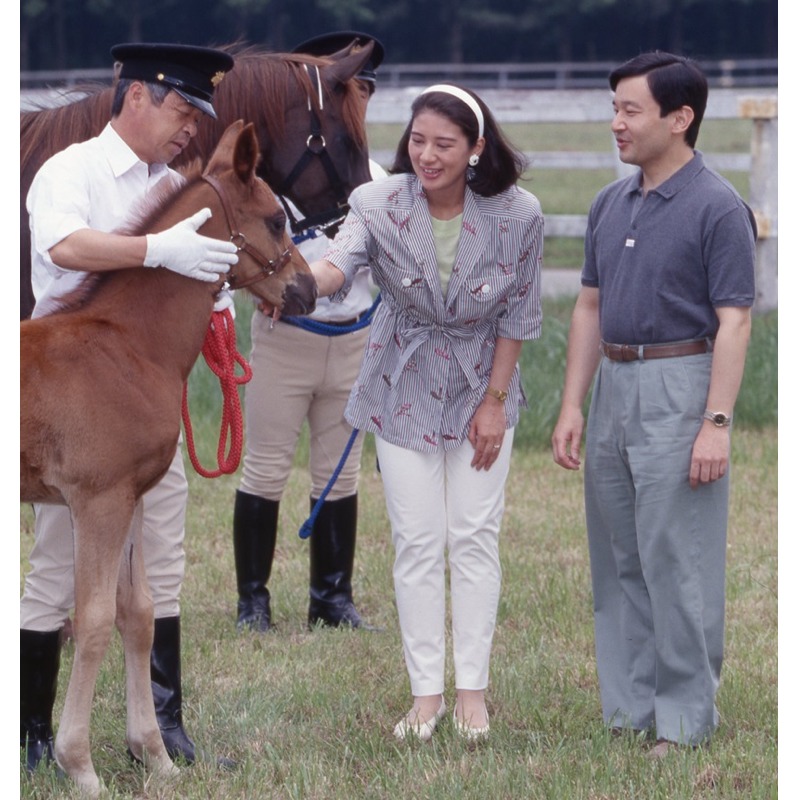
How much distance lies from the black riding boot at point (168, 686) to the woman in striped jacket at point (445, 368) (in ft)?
2.27

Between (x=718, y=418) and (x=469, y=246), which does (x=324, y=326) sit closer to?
(x=469, y=246)

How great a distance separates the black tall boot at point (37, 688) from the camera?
3.75 meters

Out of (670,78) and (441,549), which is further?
(441,549)

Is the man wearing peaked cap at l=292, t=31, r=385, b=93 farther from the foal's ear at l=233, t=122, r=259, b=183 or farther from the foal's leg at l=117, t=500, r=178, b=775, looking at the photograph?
the foal's leg at l=117, t=500, r=178, b=775

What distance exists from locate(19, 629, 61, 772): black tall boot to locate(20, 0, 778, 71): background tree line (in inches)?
1916

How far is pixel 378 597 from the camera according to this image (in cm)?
565

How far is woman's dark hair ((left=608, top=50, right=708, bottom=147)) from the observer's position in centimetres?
367

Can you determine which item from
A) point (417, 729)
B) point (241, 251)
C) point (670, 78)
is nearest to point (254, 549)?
point (417, 729)

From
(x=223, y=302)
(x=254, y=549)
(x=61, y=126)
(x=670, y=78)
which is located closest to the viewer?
(x=670, y=78)

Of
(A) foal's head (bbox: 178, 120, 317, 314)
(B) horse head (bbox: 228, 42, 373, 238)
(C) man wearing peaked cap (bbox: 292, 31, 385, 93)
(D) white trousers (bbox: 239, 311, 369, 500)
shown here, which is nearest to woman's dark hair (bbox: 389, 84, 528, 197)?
(A) foal's head (bbox: 178, 120, 317, 314)

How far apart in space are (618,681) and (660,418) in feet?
2.93

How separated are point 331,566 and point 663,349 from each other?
207cm

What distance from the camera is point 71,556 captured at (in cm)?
369
